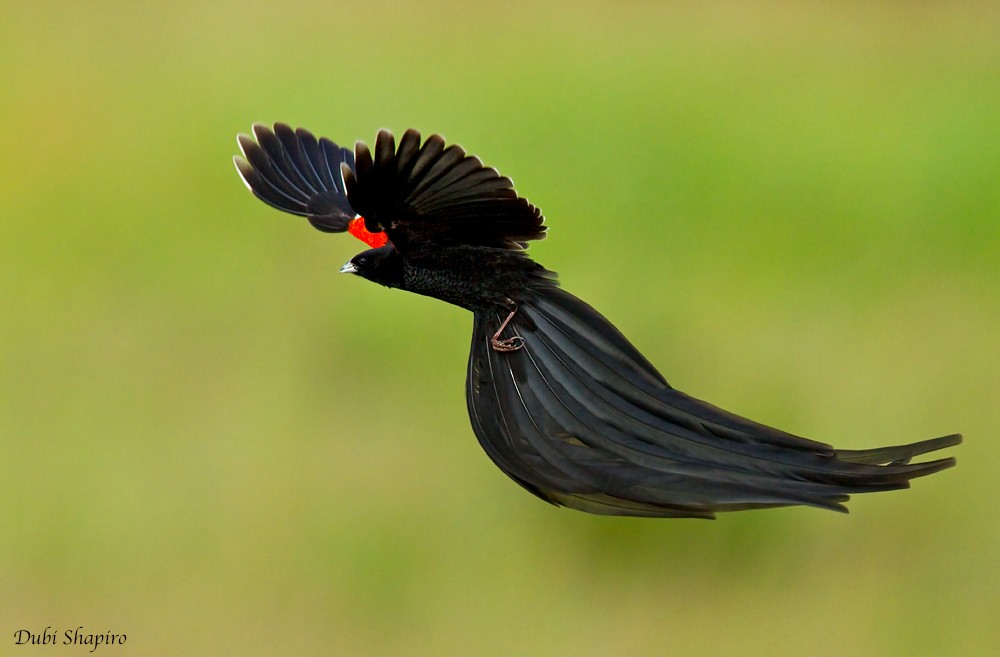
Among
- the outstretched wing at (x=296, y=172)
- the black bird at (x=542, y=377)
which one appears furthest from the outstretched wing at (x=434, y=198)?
the outstretched wing at (x=296, y=172)

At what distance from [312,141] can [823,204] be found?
0.99 m

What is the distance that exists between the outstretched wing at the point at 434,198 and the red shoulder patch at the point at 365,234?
1.4 inches

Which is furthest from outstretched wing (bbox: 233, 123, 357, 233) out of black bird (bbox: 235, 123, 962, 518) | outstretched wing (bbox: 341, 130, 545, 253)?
outstretched wing (bbox: 341, 130, 545, 253)

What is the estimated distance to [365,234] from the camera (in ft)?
3.43

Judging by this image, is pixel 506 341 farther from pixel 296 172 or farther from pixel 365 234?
pixel 296 172

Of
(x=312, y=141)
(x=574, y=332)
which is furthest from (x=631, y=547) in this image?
(x=312, y=141)

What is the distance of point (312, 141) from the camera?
1153 mm

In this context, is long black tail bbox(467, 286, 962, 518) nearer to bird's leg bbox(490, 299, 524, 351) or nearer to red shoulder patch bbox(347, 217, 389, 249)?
bird's leg bbox(490, 299, 524, 351)

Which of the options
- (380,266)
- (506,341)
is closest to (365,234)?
(380,266)

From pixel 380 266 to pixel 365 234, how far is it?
0.04m

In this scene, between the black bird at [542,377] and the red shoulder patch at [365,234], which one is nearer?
the black bird at [542,377]

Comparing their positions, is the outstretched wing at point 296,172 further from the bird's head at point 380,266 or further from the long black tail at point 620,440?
the long black tail at point 620,440

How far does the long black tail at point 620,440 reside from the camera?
0.88 metres

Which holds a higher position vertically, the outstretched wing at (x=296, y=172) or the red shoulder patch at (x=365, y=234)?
the outstretched wing at (x=296, y=172)
